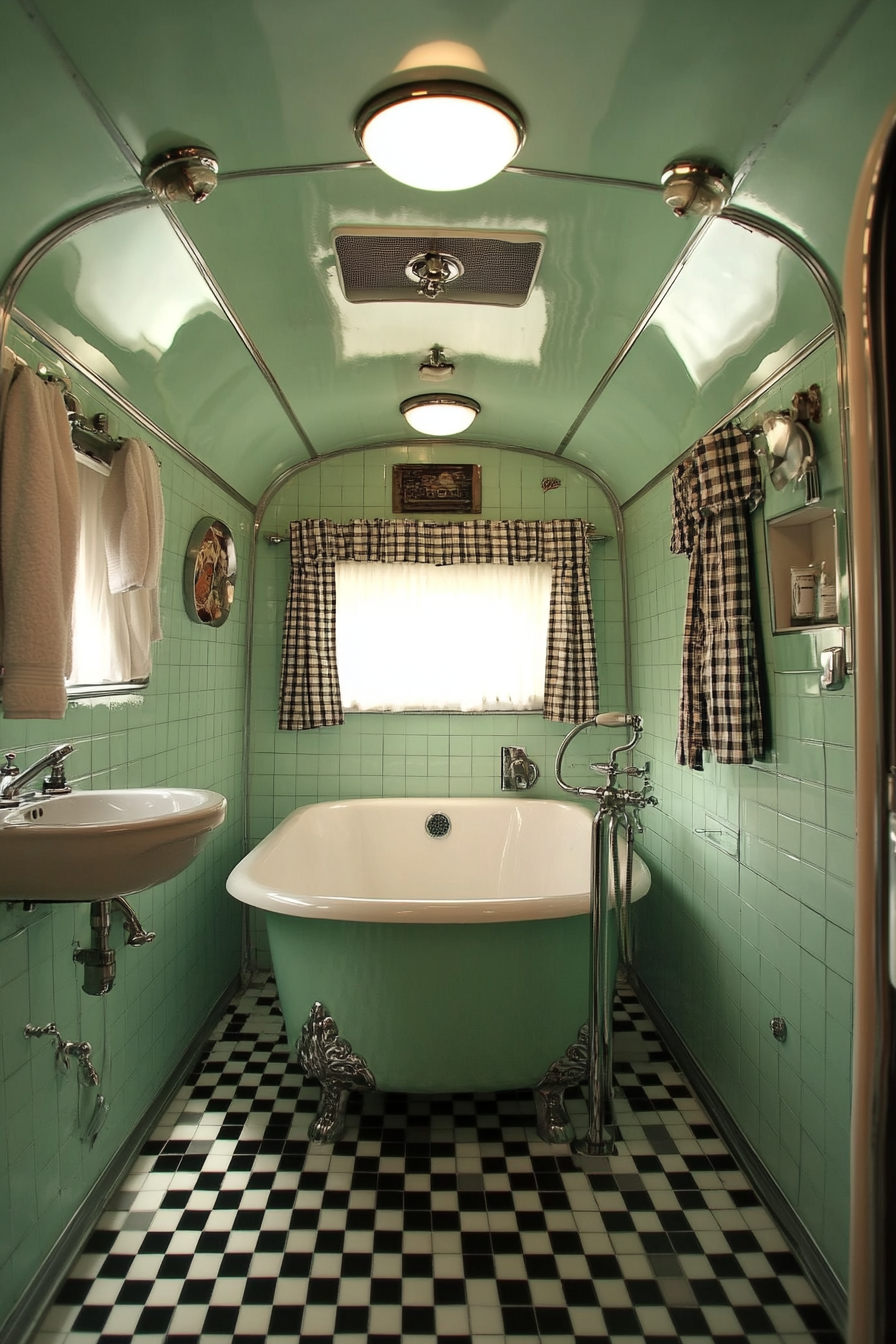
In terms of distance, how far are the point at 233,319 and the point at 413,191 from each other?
0.70 metres

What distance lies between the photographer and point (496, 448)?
12.1ft

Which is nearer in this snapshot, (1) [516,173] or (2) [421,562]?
(1) [516,173]

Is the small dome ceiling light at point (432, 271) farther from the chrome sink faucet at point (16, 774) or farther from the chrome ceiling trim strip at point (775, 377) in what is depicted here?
the chrome sink faucet at point (16, 774)

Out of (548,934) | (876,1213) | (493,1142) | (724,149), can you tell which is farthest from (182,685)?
(876,1213)

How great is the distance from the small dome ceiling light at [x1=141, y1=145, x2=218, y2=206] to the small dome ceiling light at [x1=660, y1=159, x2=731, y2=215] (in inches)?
34.7

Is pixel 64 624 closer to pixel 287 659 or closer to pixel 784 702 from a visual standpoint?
pixel 784 702

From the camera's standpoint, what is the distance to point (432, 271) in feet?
6.59

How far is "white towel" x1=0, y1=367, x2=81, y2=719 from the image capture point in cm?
146

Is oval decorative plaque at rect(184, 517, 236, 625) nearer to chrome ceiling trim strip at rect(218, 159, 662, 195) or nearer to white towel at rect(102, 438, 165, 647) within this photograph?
white towel at rect(102, 438, 165, 647)

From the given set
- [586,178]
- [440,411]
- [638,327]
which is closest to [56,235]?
[586,178]

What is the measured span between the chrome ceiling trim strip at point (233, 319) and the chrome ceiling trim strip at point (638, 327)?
1114 mm

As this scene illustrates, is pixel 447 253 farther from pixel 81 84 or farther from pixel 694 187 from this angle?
pixel 81 84

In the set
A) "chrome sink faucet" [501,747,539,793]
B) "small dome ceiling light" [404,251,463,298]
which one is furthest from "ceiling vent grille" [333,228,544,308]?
"chrome sink faucet" [501,747,539,793]

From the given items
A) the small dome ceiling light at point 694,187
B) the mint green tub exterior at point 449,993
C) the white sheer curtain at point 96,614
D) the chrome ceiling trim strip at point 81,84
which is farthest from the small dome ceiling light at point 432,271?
the mint green tub exterior at point 449,993
